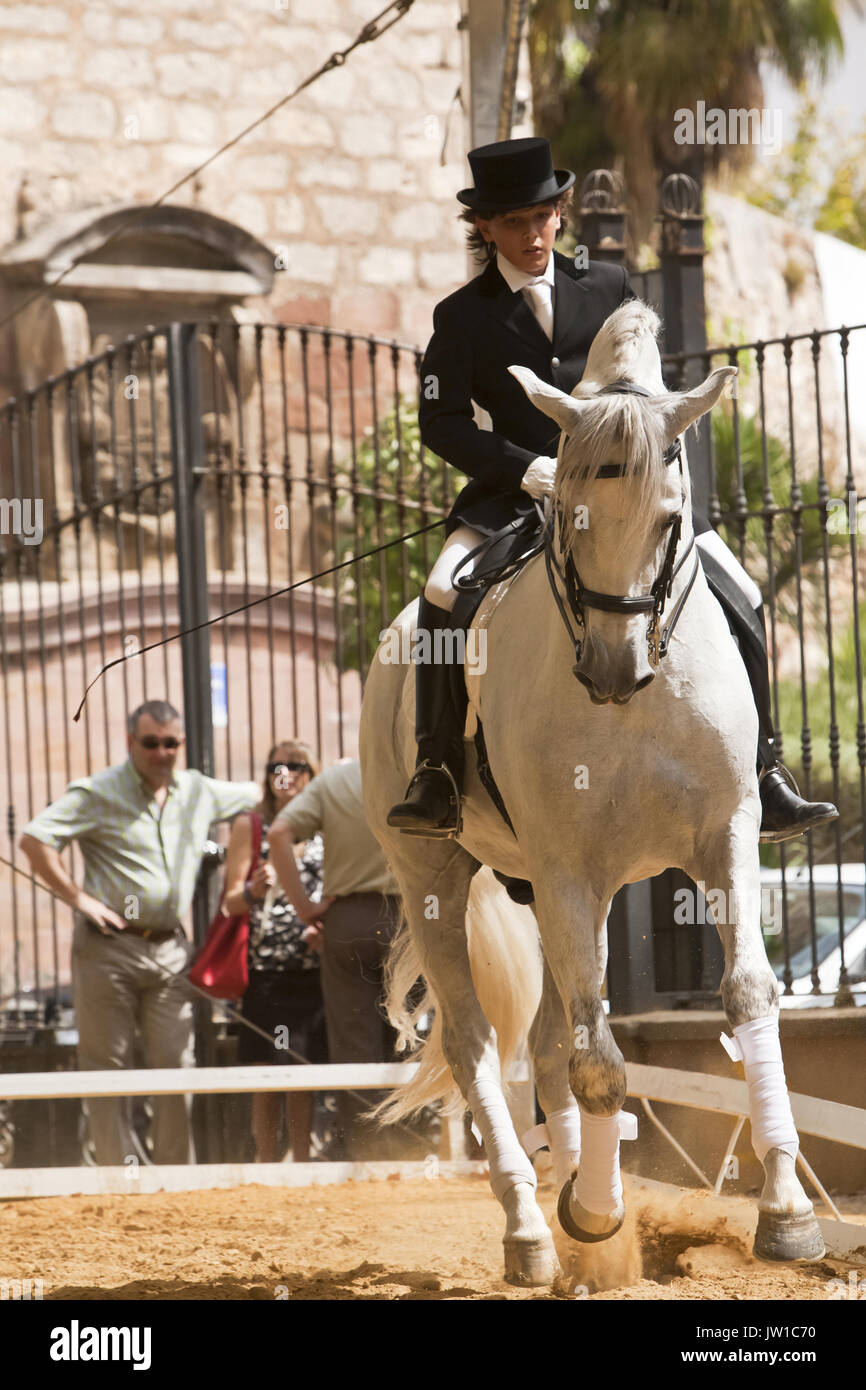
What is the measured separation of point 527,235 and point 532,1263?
2.99 metres

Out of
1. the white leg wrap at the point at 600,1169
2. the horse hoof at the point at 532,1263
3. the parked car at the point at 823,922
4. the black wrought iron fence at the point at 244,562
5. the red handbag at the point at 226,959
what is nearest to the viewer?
the white leg wrap at the point at 600,1169

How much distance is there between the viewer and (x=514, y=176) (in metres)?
5.02

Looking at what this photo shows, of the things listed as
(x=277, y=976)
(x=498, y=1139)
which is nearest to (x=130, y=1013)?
(x=277, y=976)

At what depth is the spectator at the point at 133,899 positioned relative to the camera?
8141 millimetres

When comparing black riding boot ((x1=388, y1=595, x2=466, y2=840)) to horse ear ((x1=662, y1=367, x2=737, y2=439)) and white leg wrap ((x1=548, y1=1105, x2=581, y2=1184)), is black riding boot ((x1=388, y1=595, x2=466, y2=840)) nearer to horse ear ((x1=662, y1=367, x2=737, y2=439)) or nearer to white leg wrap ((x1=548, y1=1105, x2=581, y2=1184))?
white leg wrap ((x1=548, y1=1105, x2=581, y2=1184))

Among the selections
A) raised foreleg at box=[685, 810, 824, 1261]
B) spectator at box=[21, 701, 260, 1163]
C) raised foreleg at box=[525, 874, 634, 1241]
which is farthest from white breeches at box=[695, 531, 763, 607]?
spectator at box=[21, 701, 260, 1163]

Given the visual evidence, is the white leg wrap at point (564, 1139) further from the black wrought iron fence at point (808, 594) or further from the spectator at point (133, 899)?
the spectator at point (133, 899)

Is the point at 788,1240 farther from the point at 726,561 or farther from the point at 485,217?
the point at 485,217

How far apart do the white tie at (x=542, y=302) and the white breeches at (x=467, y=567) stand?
0.69 meters

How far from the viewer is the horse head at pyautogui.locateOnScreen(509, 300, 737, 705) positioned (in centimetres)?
388

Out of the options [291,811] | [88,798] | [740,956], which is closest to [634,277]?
[291,811]

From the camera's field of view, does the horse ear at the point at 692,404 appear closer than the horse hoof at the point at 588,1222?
Yes

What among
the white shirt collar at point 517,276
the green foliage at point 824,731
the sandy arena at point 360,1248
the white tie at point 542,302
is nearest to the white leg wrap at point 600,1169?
the sandy arena at point 360,1248

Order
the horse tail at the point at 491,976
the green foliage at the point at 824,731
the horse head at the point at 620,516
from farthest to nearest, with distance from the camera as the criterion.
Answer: the green foliage at the point at 824,731
the horse tail at the point at 491,976
the horse head at the point at 620,516
